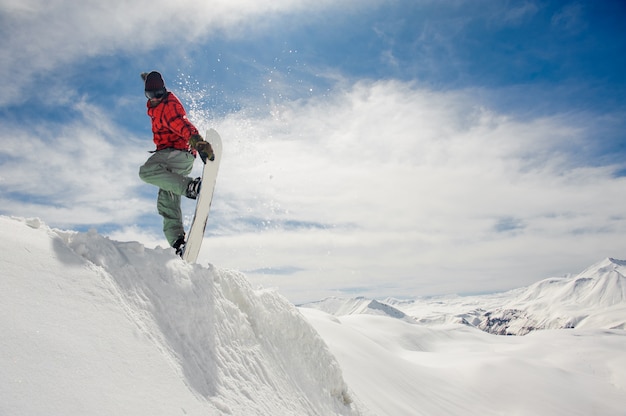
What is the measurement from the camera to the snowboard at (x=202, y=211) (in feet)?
22.9

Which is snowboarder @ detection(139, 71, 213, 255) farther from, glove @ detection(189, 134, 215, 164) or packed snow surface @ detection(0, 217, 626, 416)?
packed snow surface @ detection(0, 217, 626, 416)

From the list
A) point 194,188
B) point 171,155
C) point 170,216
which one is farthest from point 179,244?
point 171,155

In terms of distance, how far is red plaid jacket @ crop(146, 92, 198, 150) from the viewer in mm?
6800

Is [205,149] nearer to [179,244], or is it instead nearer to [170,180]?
[170,180]

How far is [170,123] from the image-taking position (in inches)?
271

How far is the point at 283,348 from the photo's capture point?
795 cm

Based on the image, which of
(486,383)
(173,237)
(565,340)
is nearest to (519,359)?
(486,383)

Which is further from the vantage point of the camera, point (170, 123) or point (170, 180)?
point (170, 180)

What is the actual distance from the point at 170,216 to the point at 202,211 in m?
0.77

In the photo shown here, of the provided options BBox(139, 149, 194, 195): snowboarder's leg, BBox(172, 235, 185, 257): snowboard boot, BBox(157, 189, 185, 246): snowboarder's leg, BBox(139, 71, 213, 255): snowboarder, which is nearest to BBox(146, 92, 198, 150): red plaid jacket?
BBox(139, 71, 213, 255): snowboarder

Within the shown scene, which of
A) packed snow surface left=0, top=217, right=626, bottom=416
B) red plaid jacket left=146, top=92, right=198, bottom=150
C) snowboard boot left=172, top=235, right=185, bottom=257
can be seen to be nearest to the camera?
packed snow surface left=0, top=217, right=626, bottom=416

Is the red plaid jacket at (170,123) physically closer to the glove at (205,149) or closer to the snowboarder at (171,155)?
the snowboarder at (171,155)

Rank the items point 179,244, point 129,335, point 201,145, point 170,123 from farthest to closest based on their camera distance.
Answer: point 179,244
point 170,123
point 201,145
point 129,335

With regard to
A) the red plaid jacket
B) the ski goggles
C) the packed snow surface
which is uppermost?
the ski goggles
